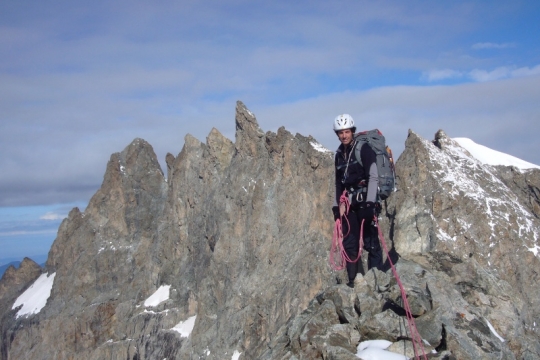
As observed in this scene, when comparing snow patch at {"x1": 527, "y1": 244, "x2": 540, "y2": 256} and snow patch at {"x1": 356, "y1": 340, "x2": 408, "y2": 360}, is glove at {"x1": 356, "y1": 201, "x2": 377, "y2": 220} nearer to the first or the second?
snow patch at {"x1": 356, "y1": 340, "x2": 408, "y2": 360}

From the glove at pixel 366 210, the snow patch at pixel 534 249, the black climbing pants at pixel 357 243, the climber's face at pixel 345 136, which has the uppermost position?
the climber's face at pixel 345 136

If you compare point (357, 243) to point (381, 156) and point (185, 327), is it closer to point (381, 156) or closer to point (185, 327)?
point (381, 156)

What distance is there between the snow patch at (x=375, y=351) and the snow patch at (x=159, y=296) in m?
88.5

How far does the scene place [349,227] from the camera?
52.6 ft

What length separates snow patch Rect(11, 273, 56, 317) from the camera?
390 feet

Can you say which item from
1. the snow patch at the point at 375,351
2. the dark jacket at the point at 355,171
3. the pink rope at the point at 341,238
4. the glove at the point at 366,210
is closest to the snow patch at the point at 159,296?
the pink rope at the point at 341,238

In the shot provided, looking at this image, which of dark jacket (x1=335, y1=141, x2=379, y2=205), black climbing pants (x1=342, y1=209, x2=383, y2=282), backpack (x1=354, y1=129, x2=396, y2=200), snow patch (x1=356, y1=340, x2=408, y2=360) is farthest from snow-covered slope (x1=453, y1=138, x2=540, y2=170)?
snow patch (x1=356, y1=340, x2=408, y2=360)

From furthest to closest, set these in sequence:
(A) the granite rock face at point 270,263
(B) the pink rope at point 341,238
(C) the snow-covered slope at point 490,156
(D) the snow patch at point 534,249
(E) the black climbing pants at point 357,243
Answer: (C) the snow-covered slope at point 490,156
(D) the snow patch at point 534,249
(E) the black climbing pants at point 357,243
(B) the pink rope at point 341,238
(A) the granite rock face at point 270,263

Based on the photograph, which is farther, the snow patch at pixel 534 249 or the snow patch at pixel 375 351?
the snow patch at pixel 534 249

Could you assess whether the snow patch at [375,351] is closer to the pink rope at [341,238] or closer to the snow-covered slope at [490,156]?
the pink rope at [341,238]

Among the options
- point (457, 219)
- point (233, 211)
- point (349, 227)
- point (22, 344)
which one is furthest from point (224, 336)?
point (349, 227)

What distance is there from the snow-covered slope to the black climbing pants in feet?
146

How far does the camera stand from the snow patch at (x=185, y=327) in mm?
88000

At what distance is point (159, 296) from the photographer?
323 feet
